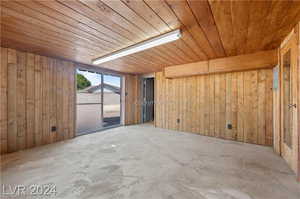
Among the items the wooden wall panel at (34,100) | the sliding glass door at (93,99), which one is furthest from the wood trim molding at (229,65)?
the wooden wall panel at (34,100)

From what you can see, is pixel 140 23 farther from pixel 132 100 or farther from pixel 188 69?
pixel 132 100

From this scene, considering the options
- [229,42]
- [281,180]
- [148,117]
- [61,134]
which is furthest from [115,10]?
[148,117]

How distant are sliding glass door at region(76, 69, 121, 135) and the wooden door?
454 cm

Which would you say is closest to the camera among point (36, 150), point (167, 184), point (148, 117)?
point (167, 184)

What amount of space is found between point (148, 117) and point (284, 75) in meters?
4.71

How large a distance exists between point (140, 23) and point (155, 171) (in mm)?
2168

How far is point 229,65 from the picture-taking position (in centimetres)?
313

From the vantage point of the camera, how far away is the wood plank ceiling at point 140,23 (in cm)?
138

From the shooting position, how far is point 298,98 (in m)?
1.73

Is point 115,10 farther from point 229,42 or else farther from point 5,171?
point 5,171

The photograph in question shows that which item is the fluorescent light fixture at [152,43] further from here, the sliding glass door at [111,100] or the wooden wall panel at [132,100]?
the wooden wall panel at [132,100]

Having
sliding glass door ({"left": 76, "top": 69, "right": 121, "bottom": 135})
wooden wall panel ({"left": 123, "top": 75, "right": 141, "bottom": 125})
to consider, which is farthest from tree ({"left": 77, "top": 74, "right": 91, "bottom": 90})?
wooden wall panel ({"left": 123, "top": 75, "right": 141, "bottom": 125})

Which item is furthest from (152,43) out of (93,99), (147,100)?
(147,100)

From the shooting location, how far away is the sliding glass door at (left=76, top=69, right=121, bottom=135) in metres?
3.87
